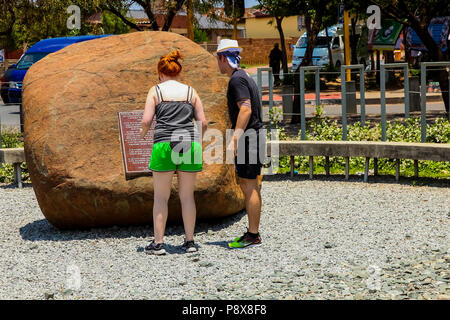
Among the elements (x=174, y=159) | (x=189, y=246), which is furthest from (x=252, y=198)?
(x=174, y=159)

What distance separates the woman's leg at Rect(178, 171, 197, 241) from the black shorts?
397 millimetres

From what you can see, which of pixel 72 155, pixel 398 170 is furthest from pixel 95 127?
pixel 398 170

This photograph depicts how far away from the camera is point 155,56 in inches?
306

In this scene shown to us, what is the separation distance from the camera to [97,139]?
722 cm

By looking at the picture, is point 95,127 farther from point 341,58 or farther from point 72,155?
point 341,58

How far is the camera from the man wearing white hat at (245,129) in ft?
20.7

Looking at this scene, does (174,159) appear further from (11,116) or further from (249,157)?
(11,116)

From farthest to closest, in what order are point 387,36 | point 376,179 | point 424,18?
point 387,36
point 424,18
point 376,179

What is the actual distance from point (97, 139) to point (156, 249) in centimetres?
140

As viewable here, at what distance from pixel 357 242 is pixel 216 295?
6.23 feet

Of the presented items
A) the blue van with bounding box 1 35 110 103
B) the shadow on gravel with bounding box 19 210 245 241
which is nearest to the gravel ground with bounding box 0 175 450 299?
the shadow on gravel with bounding box 19 210 245 241

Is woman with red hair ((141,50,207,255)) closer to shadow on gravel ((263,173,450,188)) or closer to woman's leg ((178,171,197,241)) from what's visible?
woman's leg ((178,171,197,241))

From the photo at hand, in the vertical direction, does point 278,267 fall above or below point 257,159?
below

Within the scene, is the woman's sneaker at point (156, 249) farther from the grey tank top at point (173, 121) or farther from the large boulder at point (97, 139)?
the grey tank top at point (173, 121)
